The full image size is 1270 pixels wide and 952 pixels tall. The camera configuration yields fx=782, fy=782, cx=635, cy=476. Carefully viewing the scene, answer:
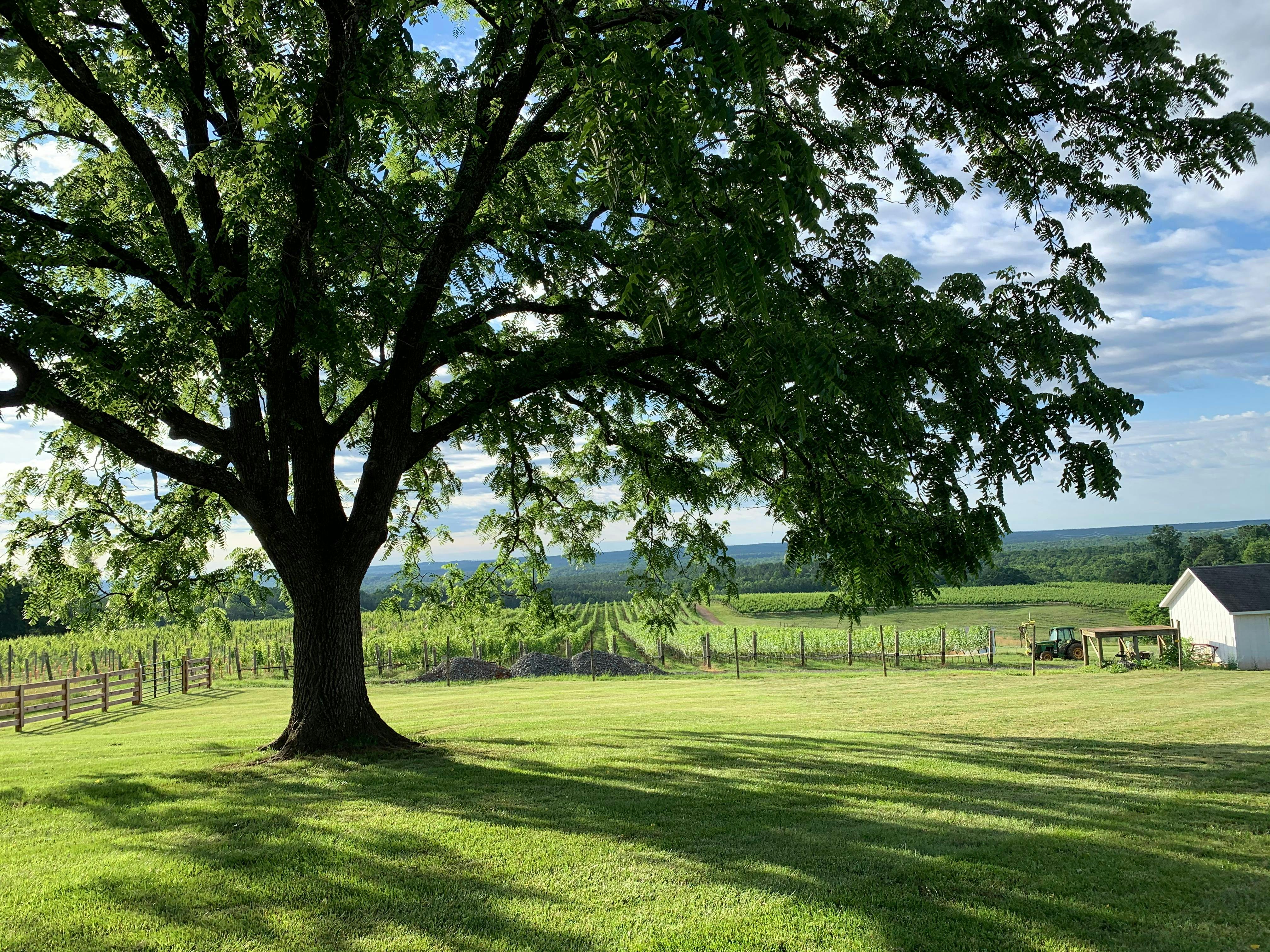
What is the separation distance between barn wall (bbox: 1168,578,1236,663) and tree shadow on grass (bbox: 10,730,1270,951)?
33455 millimetres

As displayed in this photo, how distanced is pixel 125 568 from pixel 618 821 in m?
10.2

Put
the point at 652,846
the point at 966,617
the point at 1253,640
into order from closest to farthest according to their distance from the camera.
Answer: the point at 652,846 → the point at 1253,640 → the point at 966,617

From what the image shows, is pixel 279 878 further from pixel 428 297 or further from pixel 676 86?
pixel 428 297

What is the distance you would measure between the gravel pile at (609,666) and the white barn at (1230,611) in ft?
75.6

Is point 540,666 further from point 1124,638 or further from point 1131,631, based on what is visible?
point 1124,638

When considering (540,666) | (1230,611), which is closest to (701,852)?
(540,666)

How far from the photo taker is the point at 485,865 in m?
5.43

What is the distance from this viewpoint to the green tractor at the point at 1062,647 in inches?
1505

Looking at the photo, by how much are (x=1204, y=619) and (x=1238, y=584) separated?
228 cm

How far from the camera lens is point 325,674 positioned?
31.9 ft

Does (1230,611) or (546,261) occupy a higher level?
(546,261)

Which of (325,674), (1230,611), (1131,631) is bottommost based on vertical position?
(1131,631)

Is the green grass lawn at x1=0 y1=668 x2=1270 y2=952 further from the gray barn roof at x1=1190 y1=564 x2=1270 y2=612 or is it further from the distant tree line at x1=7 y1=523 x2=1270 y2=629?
the distant tree line at x1=7 y1=523 x2=1270 y2=629

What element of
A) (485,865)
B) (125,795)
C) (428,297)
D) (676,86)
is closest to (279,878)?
(485,865)
